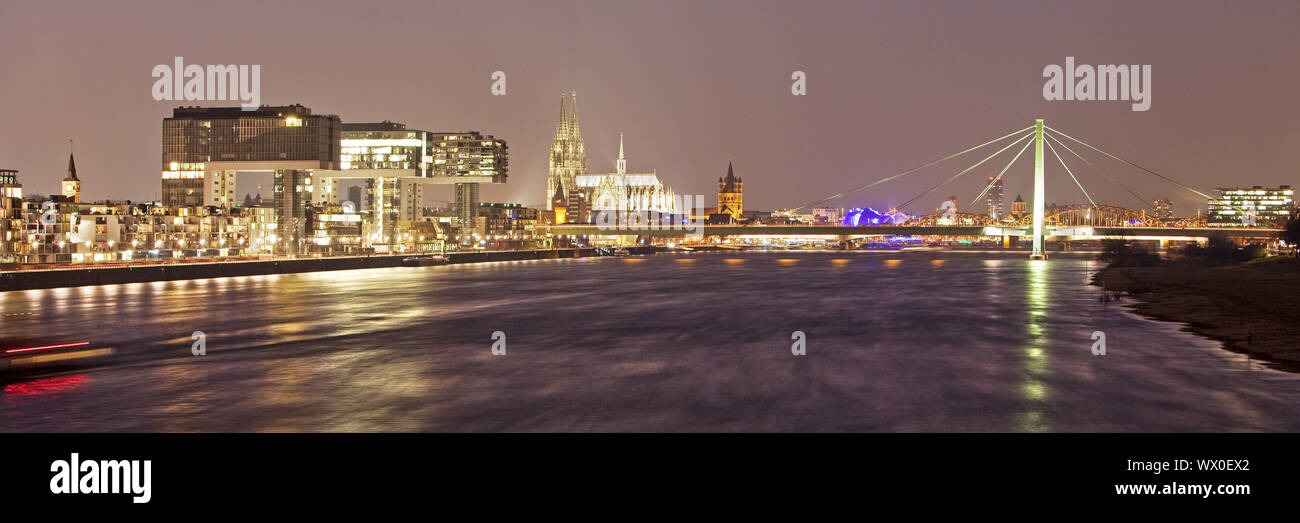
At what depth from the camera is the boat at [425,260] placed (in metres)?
144

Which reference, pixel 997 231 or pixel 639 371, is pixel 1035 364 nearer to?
pixel 639 371

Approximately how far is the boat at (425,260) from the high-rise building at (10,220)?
4634 cm

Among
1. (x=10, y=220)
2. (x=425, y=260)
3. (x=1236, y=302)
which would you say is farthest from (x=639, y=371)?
(x=425, y=260)

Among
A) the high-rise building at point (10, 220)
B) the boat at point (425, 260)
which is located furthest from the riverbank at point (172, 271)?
the high-rise building at point (10, 220)

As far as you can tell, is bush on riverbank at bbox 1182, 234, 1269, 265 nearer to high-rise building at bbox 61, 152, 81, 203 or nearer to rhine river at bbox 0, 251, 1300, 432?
rhine river at bbox 0, 251, 1300, 432

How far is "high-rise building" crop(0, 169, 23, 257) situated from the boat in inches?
1824

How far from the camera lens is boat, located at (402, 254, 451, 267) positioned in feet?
472

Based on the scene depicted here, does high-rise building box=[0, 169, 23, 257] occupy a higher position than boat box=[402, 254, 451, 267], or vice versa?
high-rise building box=[0, 169, 23, 257]

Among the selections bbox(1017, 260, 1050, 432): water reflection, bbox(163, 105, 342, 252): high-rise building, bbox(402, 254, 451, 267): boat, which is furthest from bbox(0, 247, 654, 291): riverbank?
bbox(1017, 260, 1050, 432): water reflection

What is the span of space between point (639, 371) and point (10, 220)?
380 feet

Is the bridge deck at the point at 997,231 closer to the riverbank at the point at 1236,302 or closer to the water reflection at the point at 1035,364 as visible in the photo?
the riverbank at the point at 1236,302
